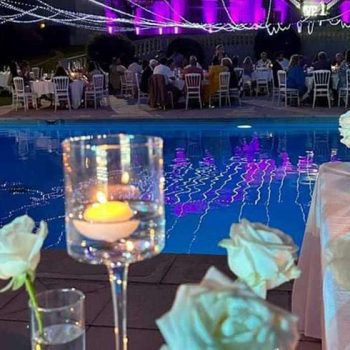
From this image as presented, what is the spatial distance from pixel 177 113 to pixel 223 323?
33.6 ft

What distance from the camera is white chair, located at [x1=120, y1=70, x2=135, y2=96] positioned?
→ 12999 millimetres

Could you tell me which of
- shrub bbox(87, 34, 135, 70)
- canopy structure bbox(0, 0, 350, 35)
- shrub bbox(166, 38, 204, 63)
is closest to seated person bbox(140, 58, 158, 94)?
shrub bbox(87, 34, 135, 70)

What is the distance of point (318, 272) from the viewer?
2.18 meters

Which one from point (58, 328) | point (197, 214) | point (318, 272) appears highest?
point (58, 328)

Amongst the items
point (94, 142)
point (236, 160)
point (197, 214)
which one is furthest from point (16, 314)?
point (236, 160)

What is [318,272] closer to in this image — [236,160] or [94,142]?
[94,142]

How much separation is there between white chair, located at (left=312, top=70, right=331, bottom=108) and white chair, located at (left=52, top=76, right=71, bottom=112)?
410 cm

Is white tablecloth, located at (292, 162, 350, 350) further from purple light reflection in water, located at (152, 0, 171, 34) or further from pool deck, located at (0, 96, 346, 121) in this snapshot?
purple light reflection in water, located at (152, 0, 171, 34)

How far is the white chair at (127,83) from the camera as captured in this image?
13.0 m

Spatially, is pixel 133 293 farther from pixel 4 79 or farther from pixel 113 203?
pixel 4 79

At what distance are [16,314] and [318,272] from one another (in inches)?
43.0

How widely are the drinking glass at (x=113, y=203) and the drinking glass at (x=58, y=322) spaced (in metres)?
0.12

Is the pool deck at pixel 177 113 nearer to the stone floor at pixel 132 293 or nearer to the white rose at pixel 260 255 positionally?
the stone floor at pixel 132 293

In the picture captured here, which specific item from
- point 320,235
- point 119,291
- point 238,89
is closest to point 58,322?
point 119,291
